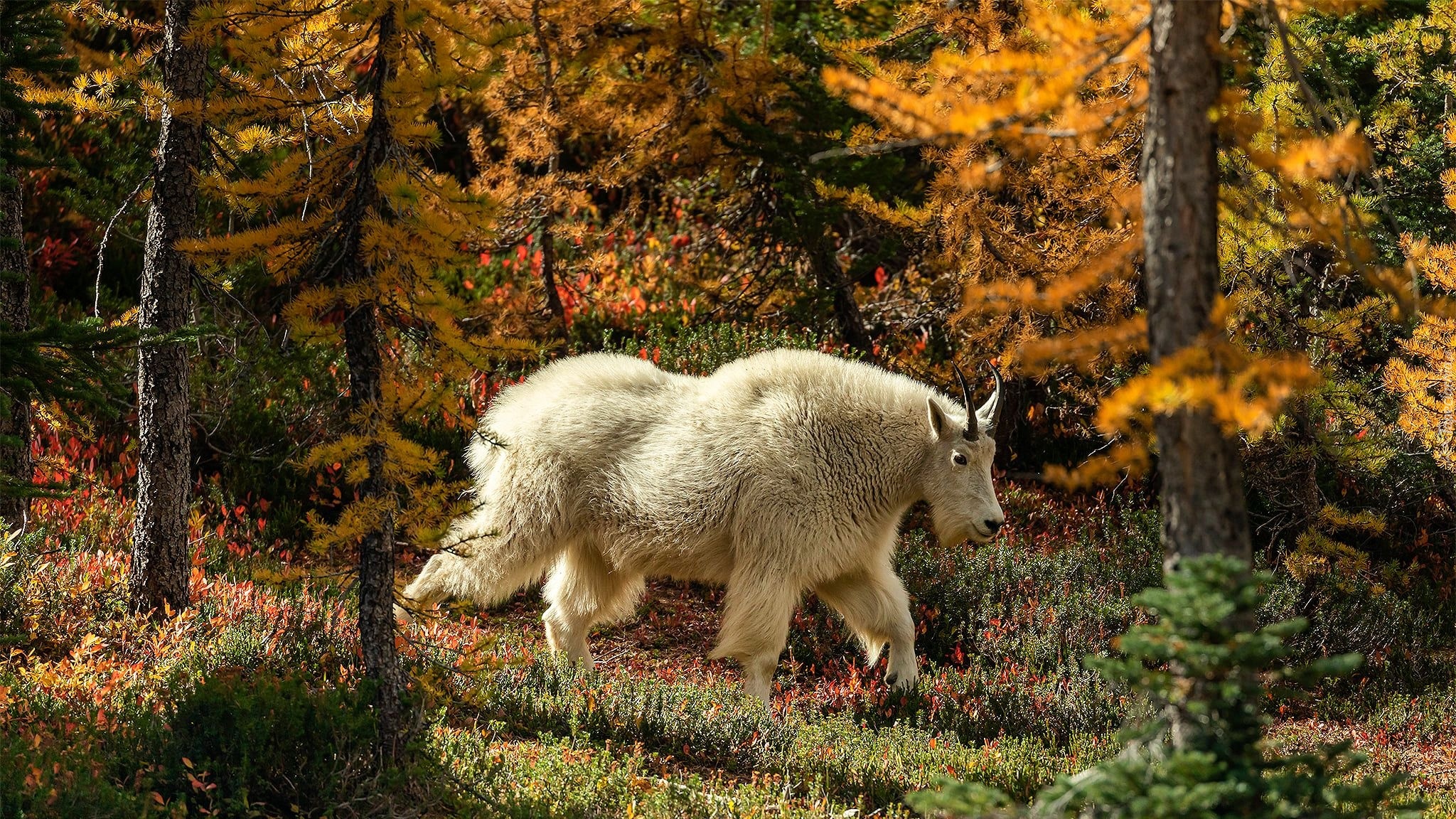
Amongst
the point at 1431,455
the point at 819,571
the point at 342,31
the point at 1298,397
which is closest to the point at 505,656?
the point at 819,571

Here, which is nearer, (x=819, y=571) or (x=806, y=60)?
(x=819, y=571)

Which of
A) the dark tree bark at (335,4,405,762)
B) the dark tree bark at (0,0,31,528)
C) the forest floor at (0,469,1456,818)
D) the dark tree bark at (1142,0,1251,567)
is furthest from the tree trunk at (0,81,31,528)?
the dark tree bark at (1142,0,1251,567)

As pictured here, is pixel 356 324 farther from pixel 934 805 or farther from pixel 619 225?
pixel 619 225

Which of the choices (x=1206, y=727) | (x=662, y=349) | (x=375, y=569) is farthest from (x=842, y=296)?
(x=1206, y=727)

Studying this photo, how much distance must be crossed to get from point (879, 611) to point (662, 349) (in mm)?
4368

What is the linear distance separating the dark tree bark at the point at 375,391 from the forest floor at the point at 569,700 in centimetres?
16

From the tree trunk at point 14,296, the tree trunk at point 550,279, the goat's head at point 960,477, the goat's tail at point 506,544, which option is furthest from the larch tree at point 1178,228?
the tree trunk at point 550,279

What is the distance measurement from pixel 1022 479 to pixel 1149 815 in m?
8.49

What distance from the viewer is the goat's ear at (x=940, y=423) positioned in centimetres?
810

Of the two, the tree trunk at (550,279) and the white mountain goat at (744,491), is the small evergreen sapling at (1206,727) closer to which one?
the white mountain goat at (744,491)

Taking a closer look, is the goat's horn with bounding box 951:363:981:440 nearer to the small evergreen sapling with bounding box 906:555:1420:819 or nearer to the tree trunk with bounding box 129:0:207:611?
the small evergreen sapling with bounding box 906:555:1420:819

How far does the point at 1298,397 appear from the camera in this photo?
881 cm

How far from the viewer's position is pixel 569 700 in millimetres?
7391

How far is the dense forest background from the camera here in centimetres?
527
